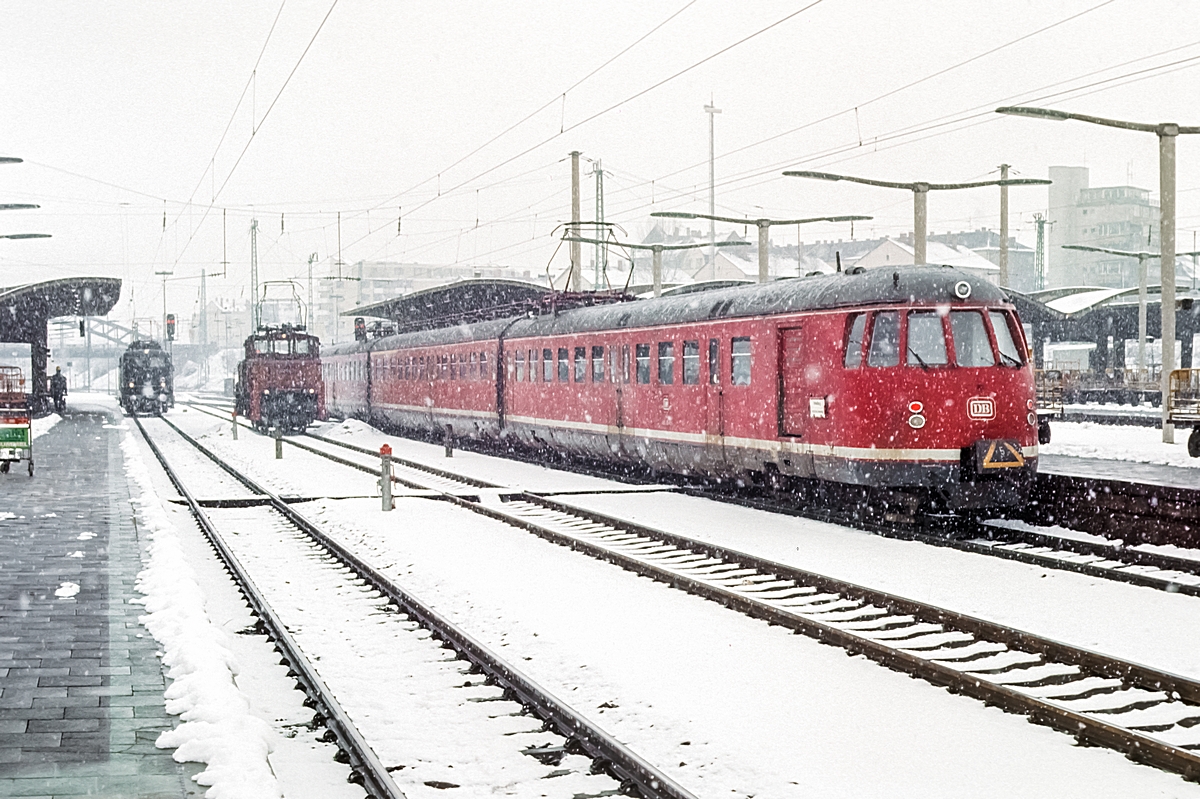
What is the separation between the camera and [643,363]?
19.3 metres

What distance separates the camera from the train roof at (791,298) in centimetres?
1392

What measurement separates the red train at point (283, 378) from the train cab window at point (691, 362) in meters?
21.3

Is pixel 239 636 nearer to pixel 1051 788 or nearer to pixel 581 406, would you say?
pixel 1051 788

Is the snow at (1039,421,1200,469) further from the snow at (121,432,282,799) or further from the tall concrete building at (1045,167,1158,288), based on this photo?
the tall concrete building at (1045,167,1158,288)

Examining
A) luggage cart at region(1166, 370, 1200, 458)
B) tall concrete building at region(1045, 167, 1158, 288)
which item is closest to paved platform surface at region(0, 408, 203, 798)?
luggage cart at region(1166, 370, 1200, 458)

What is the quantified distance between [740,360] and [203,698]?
35.4ft

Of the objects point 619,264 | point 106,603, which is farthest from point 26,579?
point 619,264

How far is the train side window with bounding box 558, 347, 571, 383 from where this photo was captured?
2231cm

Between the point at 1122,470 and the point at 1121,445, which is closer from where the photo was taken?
the point at 1122,470

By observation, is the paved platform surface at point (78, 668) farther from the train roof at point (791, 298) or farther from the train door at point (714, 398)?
the train roof at point (791, 298)

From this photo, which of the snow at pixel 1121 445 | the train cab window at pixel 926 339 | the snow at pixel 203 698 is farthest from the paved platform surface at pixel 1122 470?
the snow at pixel 203 698

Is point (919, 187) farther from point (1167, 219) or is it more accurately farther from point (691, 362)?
point (691, 362)

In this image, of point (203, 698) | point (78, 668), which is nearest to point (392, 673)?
point (203, 698)

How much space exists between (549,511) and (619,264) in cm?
9247
